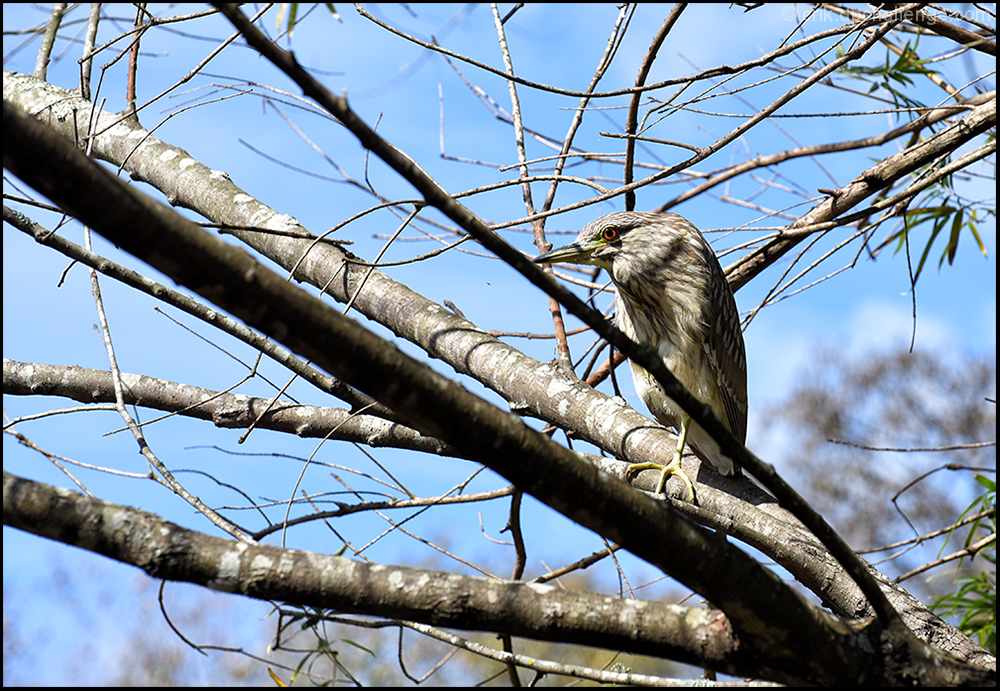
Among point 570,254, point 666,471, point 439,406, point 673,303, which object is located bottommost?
point 439,406

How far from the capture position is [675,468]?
2080 millimetres

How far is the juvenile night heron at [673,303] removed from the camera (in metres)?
2.48

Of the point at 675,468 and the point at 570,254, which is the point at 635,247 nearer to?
the point at 570,254

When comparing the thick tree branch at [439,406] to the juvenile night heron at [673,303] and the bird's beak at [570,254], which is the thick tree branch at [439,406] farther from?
the bird's beak at [570,254]

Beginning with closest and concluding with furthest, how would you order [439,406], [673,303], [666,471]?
[439,406] → [666,471] → [673,303]

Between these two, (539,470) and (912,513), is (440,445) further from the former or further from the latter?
(912,513)

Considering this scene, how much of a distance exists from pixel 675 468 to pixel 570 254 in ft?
2.76

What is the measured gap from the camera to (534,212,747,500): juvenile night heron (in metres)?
2.48

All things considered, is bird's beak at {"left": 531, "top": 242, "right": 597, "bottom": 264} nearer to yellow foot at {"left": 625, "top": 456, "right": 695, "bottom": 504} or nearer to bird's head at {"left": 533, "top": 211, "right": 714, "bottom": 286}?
bird's head at {"left": 533, "top": 211, "right": 714, "bottom": 286}

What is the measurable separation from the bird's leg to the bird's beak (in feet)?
2.32

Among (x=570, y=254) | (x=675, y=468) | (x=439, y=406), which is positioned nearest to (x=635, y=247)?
(x=570, y=254)

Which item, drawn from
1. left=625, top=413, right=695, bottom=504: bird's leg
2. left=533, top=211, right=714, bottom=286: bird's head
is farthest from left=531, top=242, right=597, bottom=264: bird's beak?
left=625, top=413, right=695, bottom=504: bird's leg

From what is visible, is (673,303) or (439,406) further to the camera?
(673,303)

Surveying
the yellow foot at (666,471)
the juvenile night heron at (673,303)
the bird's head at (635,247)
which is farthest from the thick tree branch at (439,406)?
the bird's head at (635,247)
